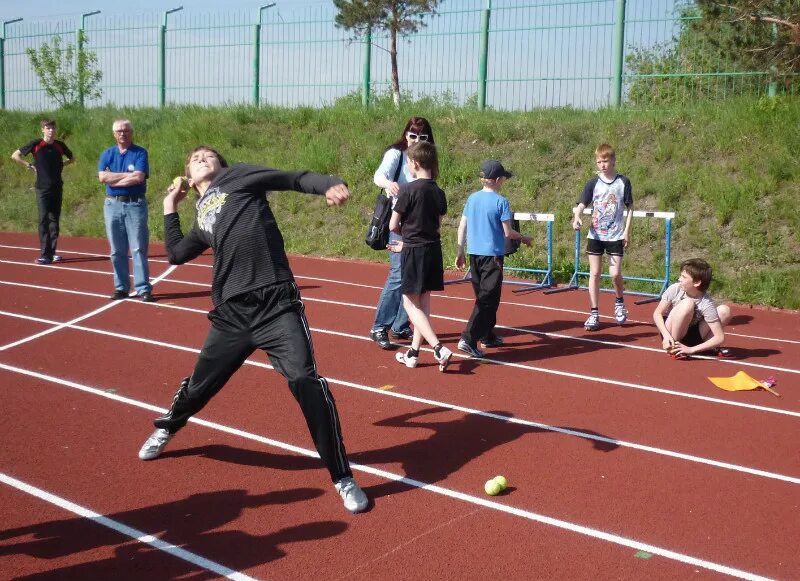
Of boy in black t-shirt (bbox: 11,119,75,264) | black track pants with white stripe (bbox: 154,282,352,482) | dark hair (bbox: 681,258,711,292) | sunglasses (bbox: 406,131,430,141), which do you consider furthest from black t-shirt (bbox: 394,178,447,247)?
boy in black t-shirt (bbox: 11,119,75,264)

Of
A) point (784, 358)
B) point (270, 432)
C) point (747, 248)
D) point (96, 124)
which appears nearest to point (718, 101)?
point (747, 248)

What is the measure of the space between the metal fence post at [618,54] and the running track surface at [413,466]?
9.75 m

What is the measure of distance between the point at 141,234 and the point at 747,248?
8710 millimetres

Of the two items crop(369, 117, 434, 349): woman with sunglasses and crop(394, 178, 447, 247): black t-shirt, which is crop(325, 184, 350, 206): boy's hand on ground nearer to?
crop(394, 178, 447, 247): black t-shirt

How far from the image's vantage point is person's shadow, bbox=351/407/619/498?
17.5 ft

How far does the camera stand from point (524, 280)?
1384cm

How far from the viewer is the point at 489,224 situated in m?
8.17

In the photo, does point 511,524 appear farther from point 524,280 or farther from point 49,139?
point 49,139

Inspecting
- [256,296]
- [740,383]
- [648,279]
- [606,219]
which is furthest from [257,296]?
[648,279]

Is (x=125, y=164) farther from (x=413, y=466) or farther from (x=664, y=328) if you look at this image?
(x=413, y=466)

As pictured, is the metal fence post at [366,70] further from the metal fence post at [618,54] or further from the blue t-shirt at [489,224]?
the blue t-shirt at [489,224]

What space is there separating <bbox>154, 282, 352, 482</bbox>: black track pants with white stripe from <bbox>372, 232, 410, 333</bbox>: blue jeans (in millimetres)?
3270

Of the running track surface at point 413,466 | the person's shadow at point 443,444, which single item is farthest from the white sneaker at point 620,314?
the person's shadow at point 443,444

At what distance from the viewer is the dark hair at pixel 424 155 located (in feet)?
23.9
